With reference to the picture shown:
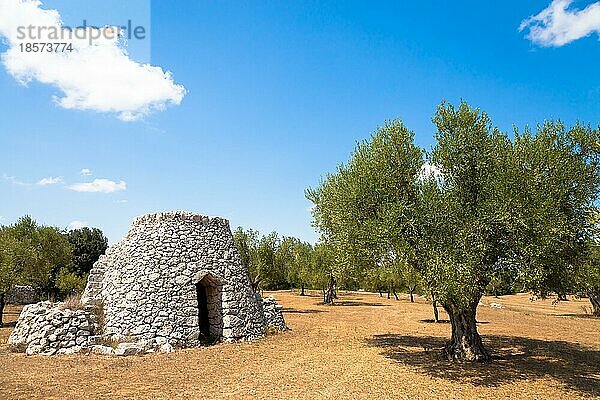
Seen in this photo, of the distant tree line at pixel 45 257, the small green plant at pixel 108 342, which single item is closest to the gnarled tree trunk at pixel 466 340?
A: the small green plant at pixel 108 342

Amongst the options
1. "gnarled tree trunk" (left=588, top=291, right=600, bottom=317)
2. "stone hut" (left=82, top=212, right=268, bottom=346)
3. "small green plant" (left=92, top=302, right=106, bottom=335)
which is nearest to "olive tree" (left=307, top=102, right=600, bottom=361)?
"stone hut" (left=82, top=212, right=268, bottom=346)

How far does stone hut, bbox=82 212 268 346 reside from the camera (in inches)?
758

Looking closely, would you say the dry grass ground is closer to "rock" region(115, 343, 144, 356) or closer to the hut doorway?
"rock" region(115, 343, 144, 356)

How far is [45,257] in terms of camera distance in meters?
35.8

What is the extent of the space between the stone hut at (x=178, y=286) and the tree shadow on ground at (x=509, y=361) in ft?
22.9

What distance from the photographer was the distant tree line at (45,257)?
94.1 ft

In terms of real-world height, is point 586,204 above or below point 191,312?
above

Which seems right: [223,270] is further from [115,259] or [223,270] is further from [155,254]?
[115,259]

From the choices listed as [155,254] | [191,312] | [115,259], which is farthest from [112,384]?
[115,259]

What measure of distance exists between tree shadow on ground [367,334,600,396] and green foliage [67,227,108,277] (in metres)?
39.7

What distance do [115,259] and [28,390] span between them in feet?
31.1

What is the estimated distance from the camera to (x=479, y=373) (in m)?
15.0

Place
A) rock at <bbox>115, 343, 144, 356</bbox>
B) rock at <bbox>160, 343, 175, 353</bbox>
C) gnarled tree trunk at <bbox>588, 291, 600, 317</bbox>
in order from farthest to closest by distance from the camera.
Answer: gnarled tree trunk at <bbox>588, 291, 600, 317</bbox> → rock at <bbox>160, 343, 175, 353</bbox> → rock at <bbox>115, 343, 144, 356</bbox>

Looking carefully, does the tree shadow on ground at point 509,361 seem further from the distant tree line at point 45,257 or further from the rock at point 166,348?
the distant tree line at point 45,257
